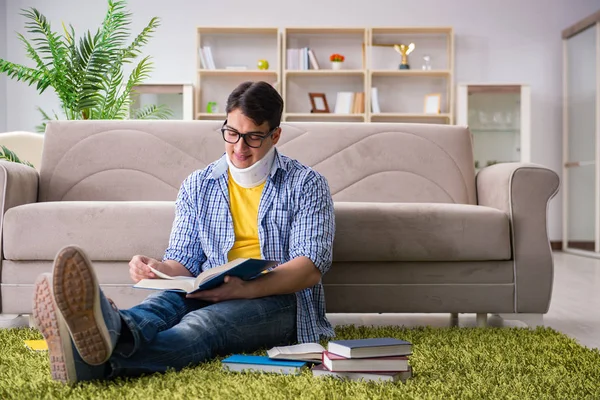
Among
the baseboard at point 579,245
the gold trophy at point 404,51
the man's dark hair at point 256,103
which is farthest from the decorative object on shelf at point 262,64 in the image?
the man's dark hair at point 256,103

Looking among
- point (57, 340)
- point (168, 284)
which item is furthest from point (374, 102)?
point (57, 340)

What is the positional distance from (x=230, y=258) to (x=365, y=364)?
0.58m

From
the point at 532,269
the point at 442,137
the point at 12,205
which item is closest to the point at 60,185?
the point at 12,205

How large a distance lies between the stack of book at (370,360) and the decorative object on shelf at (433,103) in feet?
17.8

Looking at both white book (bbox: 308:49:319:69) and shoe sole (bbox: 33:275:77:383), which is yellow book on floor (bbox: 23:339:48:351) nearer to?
shoe sole (bbox: 33:275:77:383)

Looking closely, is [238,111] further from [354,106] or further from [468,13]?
[468,13]

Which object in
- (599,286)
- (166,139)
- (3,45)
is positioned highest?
(3,45)

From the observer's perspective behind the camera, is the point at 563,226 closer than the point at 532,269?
No

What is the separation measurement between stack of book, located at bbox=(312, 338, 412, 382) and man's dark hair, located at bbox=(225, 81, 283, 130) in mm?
633

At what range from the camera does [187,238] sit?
1979 mm

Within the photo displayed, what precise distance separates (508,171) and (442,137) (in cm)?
53

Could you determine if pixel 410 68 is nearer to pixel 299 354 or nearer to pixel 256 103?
pixel 256 103

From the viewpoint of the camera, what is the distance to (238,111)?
6.03 feet

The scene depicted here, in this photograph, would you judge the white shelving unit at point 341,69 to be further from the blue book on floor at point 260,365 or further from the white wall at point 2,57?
the blue book on floor at point 260,365
